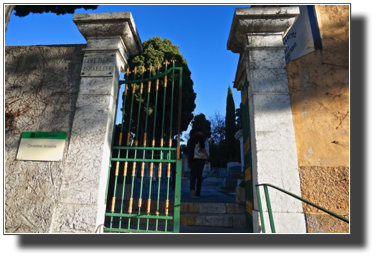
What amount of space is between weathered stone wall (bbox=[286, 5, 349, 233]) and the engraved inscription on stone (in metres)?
2.42

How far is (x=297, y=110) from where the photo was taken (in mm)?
2730

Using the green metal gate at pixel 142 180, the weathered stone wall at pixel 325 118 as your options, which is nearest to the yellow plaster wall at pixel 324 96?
the weathered stone wall at pixel 325 118

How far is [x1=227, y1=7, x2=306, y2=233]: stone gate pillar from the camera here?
2.43 meters

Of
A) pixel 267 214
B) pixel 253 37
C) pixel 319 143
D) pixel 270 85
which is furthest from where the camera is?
pixel 253 37

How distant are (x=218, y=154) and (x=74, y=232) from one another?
21.5m

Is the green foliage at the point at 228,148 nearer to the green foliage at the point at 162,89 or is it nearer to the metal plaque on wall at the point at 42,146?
the green foliage at the point at 162,89

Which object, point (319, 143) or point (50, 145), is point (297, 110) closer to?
point (319, 143)

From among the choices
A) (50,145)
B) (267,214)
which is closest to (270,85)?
(267,214)

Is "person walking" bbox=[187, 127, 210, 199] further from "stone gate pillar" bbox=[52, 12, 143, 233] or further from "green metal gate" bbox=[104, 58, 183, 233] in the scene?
"stone gate pillar" bbox=[52, 12, 143, 233]

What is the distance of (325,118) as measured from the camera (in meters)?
2.68

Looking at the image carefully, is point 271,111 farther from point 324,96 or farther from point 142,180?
point 142,180

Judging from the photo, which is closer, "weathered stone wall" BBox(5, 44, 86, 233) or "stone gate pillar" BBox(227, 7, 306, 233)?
"stone gate pillar" BBox(227, 7, 306, 233)

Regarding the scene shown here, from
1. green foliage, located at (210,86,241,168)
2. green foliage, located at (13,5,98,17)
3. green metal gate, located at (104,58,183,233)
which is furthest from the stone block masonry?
green foliage, located at (210,86,241,168)

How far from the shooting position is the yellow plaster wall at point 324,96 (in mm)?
2590
